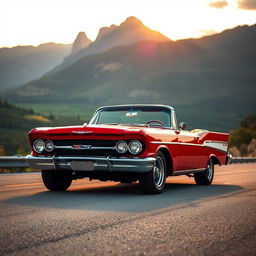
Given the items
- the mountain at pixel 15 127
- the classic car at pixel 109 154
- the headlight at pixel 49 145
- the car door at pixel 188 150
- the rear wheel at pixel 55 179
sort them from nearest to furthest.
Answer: the classic car at pixel 109 154, the headlight at pixel 49 145, the rear wheel at pixel 55 179, the car door at pixel 188 150, the mountain at pixel 15 127

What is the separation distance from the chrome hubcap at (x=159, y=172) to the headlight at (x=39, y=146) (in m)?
1.91

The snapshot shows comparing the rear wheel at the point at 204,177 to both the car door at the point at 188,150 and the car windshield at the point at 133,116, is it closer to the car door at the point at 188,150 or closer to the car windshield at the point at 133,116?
the car door at the point at 188,150

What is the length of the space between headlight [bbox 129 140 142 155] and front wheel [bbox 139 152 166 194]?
0.42 m

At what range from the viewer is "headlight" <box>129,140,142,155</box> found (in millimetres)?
7941

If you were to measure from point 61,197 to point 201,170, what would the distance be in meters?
4.05

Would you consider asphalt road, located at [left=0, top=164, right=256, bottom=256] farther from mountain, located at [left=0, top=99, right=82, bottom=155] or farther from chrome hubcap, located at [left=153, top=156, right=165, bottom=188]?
mountain, located at [left=0, top=99, right=82, bottom=155]

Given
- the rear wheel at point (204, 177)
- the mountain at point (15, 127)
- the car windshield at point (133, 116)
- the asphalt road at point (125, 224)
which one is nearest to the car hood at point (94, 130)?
the asphalt road at point (125, 224)

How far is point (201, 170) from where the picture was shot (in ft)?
35.5

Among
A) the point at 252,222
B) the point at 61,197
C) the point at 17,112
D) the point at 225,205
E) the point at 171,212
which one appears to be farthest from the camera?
the point at 17,112

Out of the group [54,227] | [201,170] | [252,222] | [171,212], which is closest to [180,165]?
[201,170]

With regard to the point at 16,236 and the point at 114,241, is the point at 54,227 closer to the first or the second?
the point at 16,236

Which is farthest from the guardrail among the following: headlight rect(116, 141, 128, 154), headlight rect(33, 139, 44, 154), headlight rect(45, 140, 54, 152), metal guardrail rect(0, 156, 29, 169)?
headlight rect(116, 141, 128, 154)

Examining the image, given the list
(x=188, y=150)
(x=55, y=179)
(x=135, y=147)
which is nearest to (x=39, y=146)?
(x=55, y=179)

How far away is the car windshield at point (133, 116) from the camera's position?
9734 millimetres
